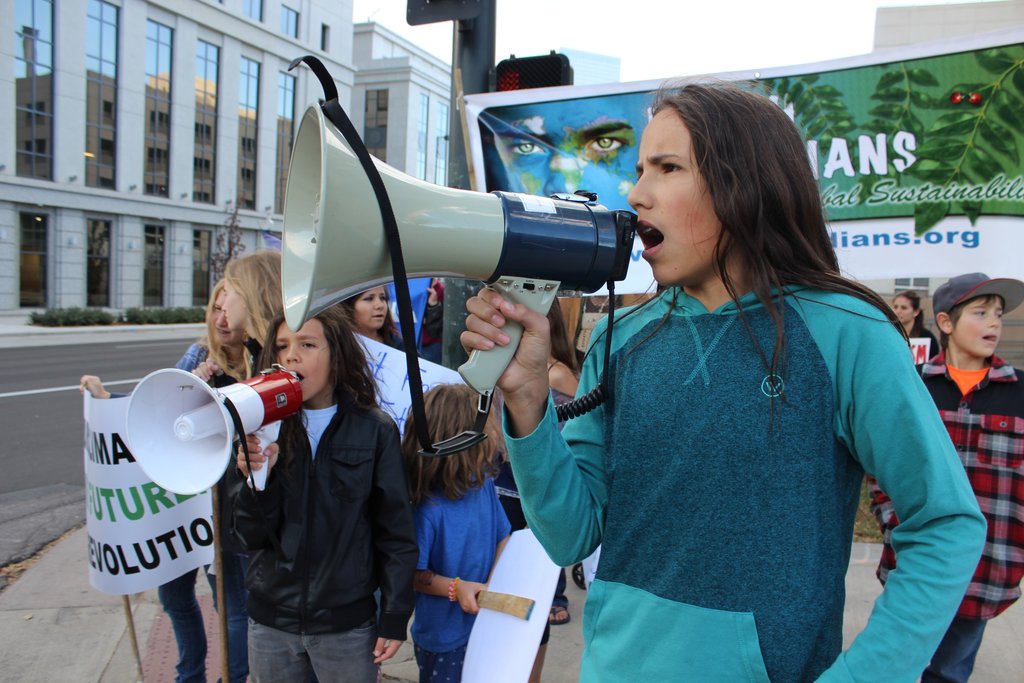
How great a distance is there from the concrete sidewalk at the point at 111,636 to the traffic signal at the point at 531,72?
2.74 m

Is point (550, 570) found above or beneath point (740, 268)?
beneath

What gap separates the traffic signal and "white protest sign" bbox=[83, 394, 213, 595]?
2.36m

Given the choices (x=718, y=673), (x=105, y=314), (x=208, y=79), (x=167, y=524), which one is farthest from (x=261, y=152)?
(x=718, y=673)

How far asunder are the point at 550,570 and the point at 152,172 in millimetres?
30963

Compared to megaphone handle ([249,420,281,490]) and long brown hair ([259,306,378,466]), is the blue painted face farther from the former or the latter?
megaphone handle ([249,420,281,490])

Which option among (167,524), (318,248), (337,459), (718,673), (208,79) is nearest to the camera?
(318,248)

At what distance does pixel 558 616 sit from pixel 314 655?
5.36 ft

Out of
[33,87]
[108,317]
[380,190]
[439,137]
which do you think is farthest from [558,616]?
[439,137]

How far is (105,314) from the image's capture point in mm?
23250

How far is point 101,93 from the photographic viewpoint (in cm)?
2653

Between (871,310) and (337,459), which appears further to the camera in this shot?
(337,459)

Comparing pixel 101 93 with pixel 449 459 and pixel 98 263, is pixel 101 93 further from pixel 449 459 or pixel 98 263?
pixel 449 459

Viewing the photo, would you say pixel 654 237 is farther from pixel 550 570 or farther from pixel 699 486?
pixel 550 570

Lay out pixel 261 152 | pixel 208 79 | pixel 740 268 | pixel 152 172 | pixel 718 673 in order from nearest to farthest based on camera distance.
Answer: pixel 718 673 → pixel 740 268 → pixel 152 172 → pixel 208 79 → pixel 261 152
